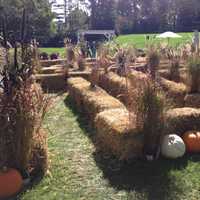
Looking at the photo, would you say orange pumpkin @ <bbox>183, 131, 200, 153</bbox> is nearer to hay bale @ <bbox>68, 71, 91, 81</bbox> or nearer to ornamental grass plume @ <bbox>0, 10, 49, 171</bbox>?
ornamental grass plume @ <bbox>0, 10, 49, 171</bbox>

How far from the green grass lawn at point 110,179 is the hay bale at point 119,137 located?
0.14 metres

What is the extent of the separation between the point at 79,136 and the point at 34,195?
86.2 inches

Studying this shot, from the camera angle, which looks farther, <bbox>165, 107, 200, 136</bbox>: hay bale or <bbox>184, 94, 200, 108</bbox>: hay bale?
<bbox>184, 94, 200, 108</bbox>: hay bale

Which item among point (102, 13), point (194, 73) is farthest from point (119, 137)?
point (102, 13)

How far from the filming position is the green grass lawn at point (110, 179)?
4.09 metres

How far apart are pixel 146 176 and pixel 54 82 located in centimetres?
780

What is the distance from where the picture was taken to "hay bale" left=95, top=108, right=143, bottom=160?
4.79 m

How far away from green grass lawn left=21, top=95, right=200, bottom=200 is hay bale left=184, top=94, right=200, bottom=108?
2.31 m

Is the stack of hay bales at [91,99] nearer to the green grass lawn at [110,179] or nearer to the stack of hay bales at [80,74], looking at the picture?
the green grass lawn at [110,179]

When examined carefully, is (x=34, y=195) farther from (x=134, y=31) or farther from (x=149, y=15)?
(x=149, y=15)

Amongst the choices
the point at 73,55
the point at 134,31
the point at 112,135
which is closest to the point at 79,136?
the point at 112,135

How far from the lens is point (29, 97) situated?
4.29m

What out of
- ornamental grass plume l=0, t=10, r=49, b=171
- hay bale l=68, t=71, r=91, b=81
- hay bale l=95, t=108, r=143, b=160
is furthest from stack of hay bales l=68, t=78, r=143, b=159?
hay bale l=68, t=71, r=91, b=81

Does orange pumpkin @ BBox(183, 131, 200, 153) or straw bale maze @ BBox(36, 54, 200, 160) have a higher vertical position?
straw bale maze @ BBox(36, 54, 200, 160)
